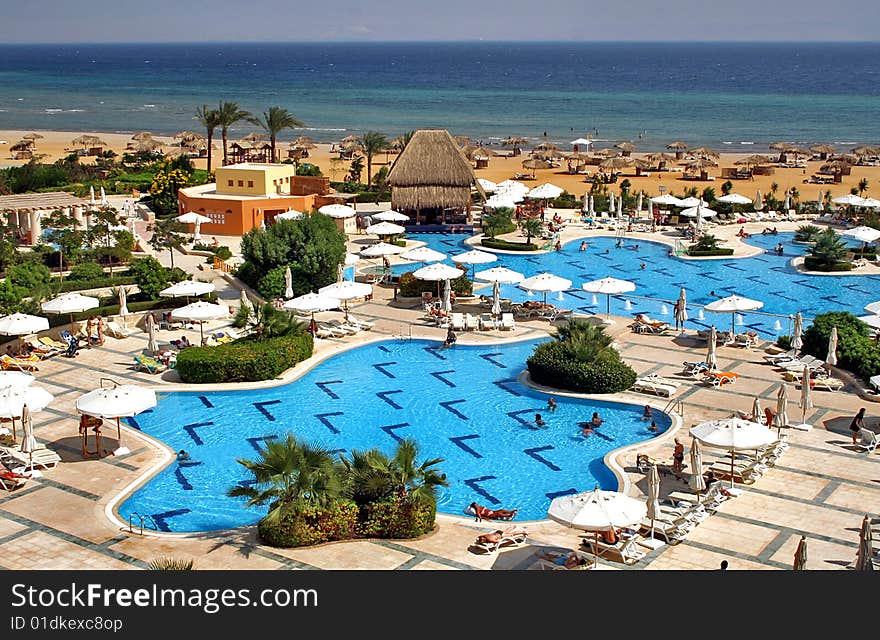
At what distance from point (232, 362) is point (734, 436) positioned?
39.8 feet

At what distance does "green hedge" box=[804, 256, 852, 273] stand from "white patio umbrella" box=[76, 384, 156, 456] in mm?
26631

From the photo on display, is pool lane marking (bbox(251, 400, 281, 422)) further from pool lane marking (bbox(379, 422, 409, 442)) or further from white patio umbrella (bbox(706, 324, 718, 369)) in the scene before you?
white patio umbrella (bbox(706, 324, 718, 369))

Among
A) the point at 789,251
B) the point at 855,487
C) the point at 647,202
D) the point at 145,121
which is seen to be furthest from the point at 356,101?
the point at 855,487

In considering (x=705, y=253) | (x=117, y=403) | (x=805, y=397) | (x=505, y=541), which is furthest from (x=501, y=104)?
(x=505, y=541)

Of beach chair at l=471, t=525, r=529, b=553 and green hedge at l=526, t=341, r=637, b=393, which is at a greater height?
green hedge at l=526, t=341, r=637, b=393

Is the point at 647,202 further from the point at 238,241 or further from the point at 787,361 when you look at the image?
the point at 787,361

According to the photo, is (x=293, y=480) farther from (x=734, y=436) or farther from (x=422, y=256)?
(x=422, y=256)

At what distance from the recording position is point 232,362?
2461 cm

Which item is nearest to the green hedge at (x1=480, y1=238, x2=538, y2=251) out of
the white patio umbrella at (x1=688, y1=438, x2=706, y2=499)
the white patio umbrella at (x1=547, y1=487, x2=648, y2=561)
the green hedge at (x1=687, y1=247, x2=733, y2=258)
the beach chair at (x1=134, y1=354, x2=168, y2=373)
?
the green hedge at (x1=687, y1=247, x2=733, y2=258)

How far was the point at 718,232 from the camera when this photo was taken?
146 feet

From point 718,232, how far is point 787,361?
19.3m

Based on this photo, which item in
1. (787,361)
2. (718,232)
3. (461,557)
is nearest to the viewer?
(461,557)

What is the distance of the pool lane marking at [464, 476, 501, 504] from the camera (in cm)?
1911

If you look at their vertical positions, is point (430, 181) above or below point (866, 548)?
above
